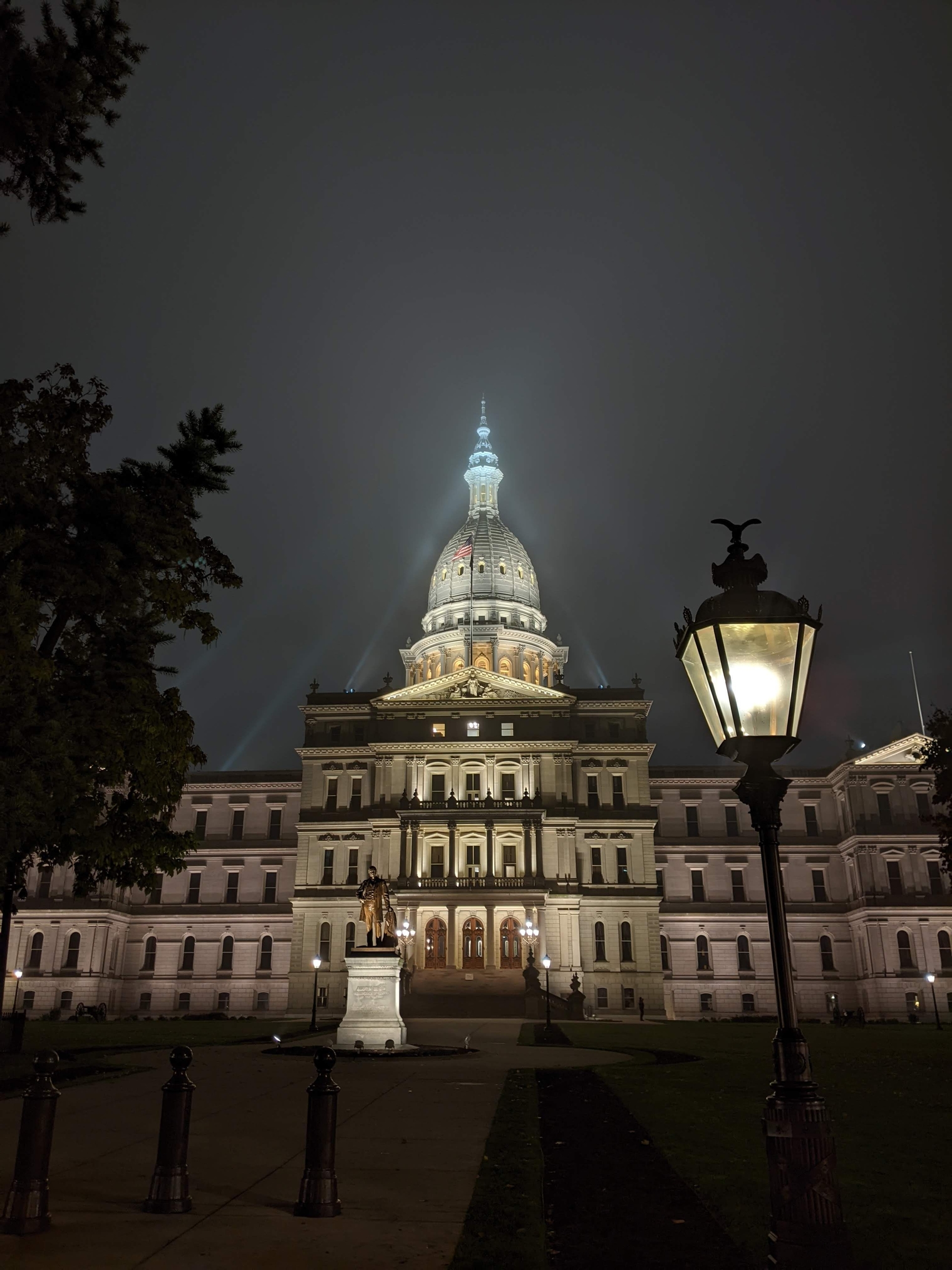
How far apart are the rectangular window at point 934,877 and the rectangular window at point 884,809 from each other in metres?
4.09

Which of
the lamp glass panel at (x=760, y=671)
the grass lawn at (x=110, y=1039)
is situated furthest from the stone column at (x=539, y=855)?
the lamp glass panel at (x=760, y=671)

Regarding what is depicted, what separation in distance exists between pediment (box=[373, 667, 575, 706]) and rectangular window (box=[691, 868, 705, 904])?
691 inches

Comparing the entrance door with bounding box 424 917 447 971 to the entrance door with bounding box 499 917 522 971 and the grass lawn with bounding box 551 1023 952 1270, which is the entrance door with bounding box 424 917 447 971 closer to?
the entrance door with bounding box 499 917 522 971

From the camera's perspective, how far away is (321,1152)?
336 inches

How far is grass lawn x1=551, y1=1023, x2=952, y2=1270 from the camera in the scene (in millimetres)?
8586

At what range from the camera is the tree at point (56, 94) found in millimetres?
16594

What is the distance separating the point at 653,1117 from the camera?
1509 cm

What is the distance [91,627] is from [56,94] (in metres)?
12.0

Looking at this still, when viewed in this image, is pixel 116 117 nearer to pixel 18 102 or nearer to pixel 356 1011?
pixel 18 102

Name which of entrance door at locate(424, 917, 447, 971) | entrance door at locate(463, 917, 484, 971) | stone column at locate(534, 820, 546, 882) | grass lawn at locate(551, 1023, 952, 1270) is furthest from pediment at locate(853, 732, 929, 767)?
grass lawn at locate(551, 1023, 952, 1270)

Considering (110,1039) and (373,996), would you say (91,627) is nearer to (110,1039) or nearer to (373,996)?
(373,996)

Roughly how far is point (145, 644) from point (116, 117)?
11539mm

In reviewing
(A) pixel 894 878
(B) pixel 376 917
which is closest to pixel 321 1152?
(B) pixel 376 917

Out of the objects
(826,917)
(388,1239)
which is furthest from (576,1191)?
(826,917)
